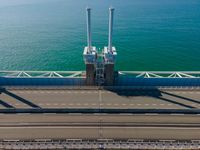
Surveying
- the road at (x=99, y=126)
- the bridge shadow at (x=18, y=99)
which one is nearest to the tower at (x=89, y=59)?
the road at (x=99, y=126)

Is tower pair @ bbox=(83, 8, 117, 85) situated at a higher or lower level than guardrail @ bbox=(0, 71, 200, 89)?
higher

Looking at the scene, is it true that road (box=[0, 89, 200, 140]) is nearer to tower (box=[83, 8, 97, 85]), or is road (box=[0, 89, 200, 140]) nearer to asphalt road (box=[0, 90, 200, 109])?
asphalt road (box=[0, 90, 200, 109])

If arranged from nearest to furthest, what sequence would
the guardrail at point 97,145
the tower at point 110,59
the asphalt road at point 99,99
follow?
the guardrail at point 97,145 < the asphalt road at point 99,99 < the tower at point 110,59

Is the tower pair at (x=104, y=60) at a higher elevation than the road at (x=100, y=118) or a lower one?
higher

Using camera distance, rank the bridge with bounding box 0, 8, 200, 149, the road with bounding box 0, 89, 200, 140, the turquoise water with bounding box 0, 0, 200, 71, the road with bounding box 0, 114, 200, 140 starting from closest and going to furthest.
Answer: the bridge with bounding box 0, 8, 200, 149 < the road with bounding box 0, 114, 200, 140 < the road with bounding box 0, 89, 200, 140 < the turquoise water with bounding box 0, 0, 200, 71

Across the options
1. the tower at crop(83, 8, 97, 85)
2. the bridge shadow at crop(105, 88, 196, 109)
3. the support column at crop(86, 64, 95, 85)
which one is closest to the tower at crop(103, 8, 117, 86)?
the tower at crop(83, 8, 97, 85)

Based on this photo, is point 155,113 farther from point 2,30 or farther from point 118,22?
point 2,30

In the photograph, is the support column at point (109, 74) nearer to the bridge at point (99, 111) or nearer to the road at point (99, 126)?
the bridge at point (99, 111)

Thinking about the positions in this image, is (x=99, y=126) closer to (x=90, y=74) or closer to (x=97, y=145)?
(x=97, y=145)
